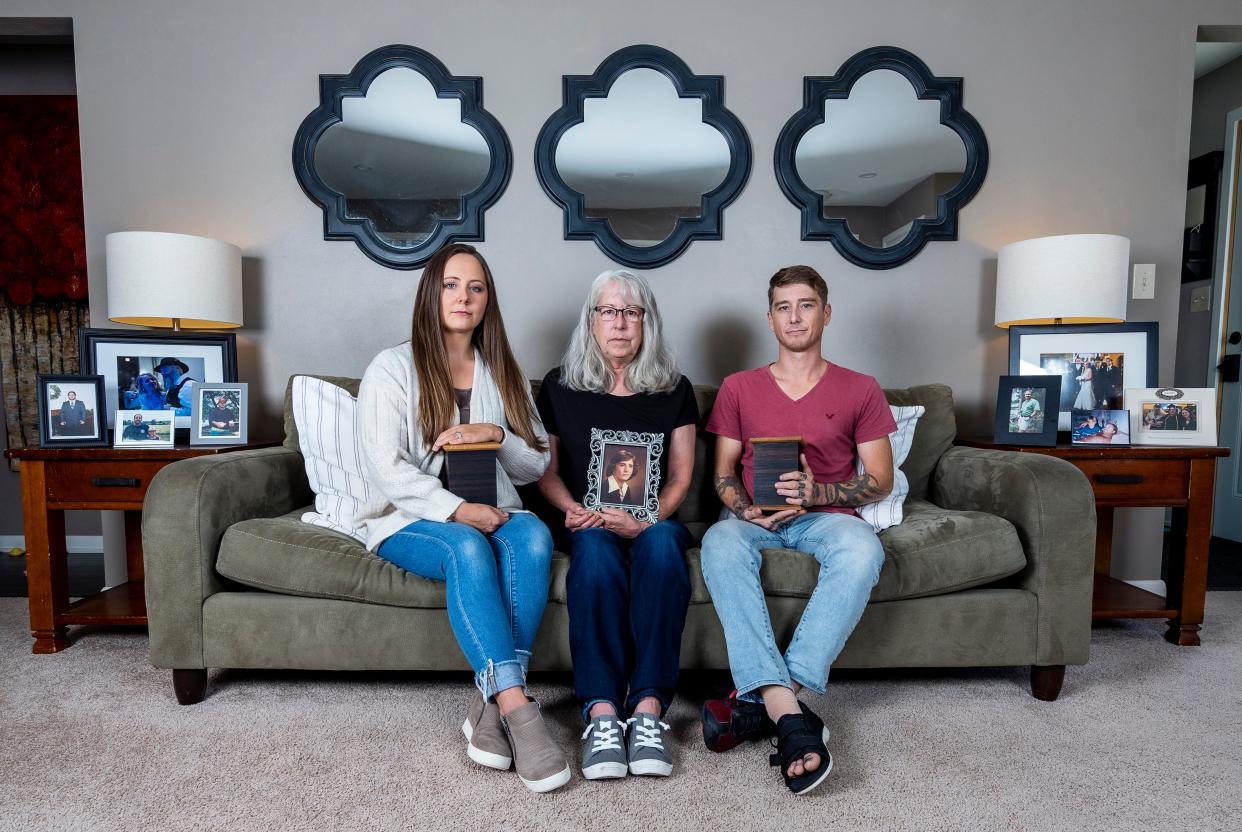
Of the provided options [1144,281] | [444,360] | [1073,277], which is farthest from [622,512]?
[1144,281]

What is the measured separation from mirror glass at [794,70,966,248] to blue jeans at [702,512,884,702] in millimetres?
1418

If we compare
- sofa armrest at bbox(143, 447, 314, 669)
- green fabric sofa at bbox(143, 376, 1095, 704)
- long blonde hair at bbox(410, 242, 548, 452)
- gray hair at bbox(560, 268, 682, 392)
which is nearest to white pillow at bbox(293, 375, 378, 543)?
green fabric sofa at bbox(143, 376, 1095, 704)

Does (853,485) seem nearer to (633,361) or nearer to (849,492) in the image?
(849,492)

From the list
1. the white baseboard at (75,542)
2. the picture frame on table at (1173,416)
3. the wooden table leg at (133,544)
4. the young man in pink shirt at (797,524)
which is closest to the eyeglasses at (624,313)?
the young man in pink shirt at (797,524)

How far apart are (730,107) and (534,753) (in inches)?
87.8

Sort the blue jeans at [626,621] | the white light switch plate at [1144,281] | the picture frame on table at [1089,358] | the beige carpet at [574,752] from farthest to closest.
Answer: the white light switch plate at [1144,281]
the picture frame on table at [1089,358]
the blue jeans at [626,621]
the beige carpet at [574,752]

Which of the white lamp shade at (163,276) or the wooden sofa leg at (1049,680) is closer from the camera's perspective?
the wooden sofa leg at (1049,680)

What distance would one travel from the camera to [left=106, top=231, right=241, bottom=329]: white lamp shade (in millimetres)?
2143

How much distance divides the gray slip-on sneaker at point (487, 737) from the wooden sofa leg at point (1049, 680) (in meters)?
1.32

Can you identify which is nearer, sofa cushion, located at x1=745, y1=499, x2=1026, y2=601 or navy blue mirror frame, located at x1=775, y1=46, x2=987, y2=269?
sofa cushion, located at x1=745, y1=499, x2=1026, y2=601

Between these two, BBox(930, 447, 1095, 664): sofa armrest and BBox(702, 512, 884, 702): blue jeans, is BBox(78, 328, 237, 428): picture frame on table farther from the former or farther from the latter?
BBox(930, 447, 1095, 664): sofa armrest

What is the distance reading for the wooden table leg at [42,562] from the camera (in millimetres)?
→ 1991

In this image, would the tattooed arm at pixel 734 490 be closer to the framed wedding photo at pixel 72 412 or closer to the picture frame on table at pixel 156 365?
the picture frame on table at pixel 156 365

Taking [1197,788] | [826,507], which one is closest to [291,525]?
[826,507]
